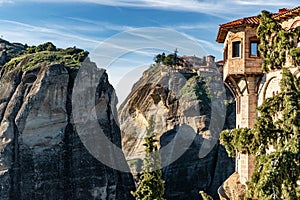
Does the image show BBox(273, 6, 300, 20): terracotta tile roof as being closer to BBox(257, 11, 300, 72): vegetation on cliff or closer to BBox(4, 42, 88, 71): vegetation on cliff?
BBox(257, 11, 300, 72): vegetation on cliff

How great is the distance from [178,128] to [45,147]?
18.0m

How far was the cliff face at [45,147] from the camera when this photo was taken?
37.9 meters

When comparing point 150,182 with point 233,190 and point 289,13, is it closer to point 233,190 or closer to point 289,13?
point 233,190

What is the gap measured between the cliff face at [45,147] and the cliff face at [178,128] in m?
9.66

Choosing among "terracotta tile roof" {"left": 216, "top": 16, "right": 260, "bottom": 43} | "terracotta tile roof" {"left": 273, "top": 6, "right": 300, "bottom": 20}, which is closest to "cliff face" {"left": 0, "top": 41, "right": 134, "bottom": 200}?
"terracotta tile roof" {"left": 216, "top": 16, "right": 260, "bottom": 43}

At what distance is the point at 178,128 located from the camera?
169ft

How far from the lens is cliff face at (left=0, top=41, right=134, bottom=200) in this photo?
37.9 meters

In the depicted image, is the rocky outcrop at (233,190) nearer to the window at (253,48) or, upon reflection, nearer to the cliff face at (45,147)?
the window at (253,48)

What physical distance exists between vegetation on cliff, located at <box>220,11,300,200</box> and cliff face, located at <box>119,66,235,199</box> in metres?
34.8

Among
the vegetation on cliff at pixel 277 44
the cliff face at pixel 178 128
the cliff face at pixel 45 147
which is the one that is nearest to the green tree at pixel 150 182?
the cliff face at pixel 45 147

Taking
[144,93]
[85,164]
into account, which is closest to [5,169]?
[85,164]

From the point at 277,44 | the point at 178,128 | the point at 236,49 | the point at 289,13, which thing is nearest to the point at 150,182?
the point at 236,49

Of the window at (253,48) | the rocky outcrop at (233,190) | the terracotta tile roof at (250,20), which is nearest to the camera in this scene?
the terracotta tile roof at (250,20)

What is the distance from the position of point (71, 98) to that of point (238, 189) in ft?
76.8
